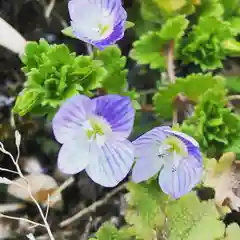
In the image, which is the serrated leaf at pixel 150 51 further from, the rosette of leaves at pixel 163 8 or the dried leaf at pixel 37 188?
the dried leaf at pixel 37 188

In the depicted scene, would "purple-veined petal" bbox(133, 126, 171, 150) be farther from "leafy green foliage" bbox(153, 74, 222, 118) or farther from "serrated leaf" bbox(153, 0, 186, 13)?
"serrated leaf" bbox(153, 0, 186, 13)

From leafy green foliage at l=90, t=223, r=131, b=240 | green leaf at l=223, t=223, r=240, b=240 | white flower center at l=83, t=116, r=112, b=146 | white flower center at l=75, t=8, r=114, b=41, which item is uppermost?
white flower center at l=75, t=8, r=114, b=41

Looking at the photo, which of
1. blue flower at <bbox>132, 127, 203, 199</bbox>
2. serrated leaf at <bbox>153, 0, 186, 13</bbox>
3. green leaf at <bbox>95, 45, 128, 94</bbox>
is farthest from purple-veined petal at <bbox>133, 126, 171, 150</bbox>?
serrated leaf at <bbox>153, 0, 186, 13</bbox>

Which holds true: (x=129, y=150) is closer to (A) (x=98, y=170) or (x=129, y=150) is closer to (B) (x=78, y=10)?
(A) (x=98, y=170)

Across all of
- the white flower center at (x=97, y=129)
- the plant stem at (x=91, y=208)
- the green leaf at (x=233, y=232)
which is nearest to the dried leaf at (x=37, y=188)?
the plant stem at (x=91, y=208)

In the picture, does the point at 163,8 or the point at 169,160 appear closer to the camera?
the point at 169,160

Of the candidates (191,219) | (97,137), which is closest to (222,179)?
(191,219)

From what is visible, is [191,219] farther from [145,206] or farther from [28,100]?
[28,100]

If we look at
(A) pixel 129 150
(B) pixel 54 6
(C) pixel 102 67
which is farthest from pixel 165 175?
(B) pixel 54 6
